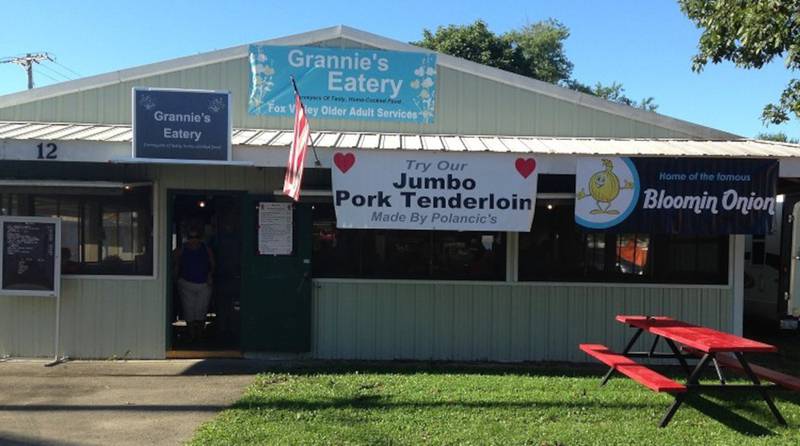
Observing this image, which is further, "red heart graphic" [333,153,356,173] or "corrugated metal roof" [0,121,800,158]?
"corrugated metal roof" [0,121,800,158]

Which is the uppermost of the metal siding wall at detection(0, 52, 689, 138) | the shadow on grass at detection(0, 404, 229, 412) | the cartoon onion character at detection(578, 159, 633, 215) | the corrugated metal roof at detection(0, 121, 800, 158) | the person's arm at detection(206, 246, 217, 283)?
the metal siding wall at detection(0, 52, 689, 138)

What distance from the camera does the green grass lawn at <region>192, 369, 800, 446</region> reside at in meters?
5.20

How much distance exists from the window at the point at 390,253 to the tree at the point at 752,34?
340cm

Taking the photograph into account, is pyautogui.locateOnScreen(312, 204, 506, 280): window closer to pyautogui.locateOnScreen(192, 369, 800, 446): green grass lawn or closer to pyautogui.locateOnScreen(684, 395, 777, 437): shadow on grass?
pyautogui.locateOnScreen(192, 369, 800, 446): green grass lawn

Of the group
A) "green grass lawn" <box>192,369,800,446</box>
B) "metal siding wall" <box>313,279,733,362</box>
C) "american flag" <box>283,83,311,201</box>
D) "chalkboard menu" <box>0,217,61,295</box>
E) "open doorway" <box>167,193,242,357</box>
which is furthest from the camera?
"open doorway" <box>167,193,242,357</box>

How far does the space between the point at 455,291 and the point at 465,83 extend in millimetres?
2801

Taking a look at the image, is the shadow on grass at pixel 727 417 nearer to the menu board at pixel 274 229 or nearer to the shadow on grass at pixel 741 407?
the shadow on grass at pixel 741 407

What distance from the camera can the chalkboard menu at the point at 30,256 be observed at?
775 cm

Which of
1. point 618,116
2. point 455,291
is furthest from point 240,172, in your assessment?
point 618,116

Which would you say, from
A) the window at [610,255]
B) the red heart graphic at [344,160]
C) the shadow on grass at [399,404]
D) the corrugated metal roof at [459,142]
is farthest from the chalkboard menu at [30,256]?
the window at [610,255]

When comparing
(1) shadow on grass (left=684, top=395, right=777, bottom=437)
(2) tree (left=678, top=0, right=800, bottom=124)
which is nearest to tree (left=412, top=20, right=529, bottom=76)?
(2) tree (left=678, top=0, right=800, bottom=124)

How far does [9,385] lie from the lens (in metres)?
6.75

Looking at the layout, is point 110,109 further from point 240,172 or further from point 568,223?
point 568,223

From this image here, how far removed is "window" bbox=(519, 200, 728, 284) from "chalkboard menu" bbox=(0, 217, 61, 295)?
587 cm
